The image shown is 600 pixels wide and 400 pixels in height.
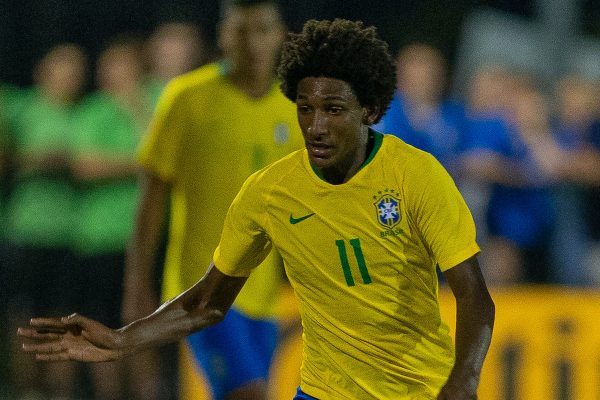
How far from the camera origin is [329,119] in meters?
4.76

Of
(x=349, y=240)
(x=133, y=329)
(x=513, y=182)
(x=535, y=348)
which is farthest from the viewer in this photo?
(x=513, y=182)

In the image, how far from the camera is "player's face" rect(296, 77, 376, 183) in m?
4.75

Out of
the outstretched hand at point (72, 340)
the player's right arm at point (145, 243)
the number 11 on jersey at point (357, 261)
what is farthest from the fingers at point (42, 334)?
the player's right arm at point (145, 243)

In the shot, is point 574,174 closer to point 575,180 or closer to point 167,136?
point 575,180

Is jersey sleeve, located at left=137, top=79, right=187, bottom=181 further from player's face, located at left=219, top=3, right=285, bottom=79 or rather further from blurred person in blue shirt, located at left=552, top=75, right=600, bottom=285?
blurred person in blue shirt, located at left=552, top=75, right=600, bottom=285

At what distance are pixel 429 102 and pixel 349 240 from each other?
4.55 m

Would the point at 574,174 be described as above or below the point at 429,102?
below

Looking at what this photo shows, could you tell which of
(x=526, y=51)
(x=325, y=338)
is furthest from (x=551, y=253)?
(x=325, y=338)

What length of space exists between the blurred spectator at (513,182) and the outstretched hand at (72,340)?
472 cm

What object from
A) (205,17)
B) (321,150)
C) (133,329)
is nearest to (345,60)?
(321,150)

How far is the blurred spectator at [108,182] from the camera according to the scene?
32.3 feet

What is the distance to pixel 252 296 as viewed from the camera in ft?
22.4

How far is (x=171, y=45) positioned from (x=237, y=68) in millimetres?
2821

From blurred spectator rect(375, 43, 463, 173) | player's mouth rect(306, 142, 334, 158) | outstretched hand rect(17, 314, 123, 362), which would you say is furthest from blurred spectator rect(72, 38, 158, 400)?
player's mouth rect(306, 142, 334, 158)
